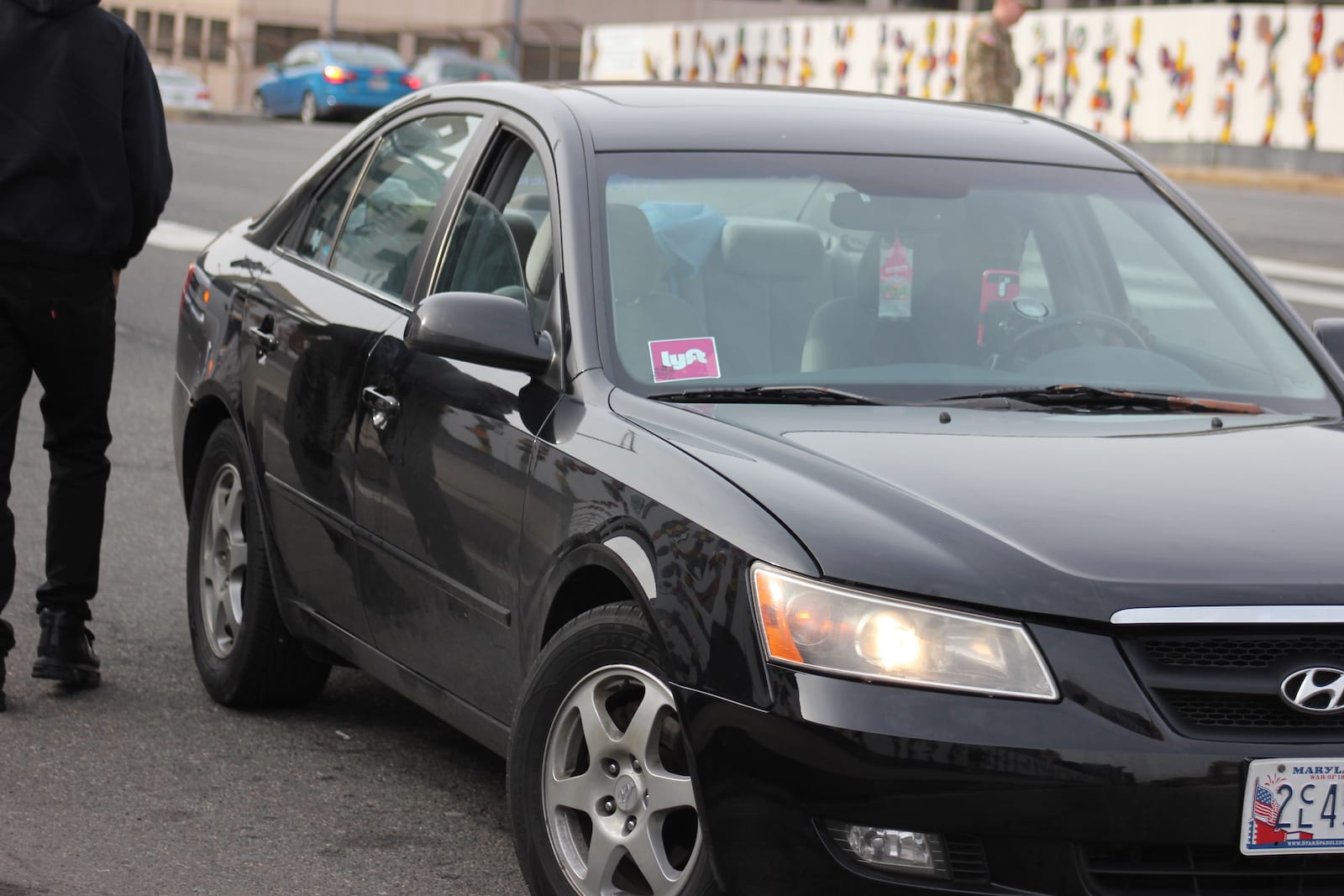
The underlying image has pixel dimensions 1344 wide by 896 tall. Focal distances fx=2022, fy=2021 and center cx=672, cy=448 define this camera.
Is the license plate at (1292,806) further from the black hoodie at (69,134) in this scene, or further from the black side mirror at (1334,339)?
the black hoodie at (69,134)

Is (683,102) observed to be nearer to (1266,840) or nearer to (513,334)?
(513,334)

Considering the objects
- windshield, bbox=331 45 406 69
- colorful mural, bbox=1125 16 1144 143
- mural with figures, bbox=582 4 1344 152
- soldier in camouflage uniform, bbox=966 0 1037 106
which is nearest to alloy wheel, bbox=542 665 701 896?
soldier in camouflage uniform, bbox=966 0 1037 106

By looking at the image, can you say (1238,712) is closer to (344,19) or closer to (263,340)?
(263,340)

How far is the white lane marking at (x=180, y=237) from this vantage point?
16.4 m

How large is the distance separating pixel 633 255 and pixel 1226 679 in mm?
1659

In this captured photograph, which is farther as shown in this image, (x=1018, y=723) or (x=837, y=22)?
(x=837, y=22)

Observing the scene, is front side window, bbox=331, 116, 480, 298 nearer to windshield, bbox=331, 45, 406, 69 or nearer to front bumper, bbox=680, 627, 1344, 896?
front bumper, bbox=680, 627, 1344, 896

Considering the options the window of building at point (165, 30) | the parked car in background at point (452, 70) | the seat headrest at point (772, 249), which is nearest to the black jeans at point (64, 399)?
the seat headrest at point (772, 249)

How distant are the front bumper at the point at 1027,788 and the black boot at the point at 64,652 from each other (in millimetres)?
2885

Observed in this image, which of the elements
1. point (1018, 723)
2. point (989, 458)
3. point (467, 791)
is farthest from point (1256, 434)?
point (467, 791)

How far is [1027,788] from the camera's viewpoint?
2850mm

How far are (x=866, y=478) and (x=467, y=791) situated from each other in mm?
1715

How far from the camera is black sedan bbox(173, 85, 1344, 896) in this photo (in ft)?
9.54

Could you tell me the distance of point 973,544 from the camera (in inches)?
120
